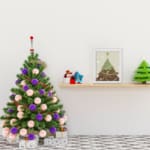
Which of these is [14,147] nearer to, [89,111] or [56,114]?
[56,114]

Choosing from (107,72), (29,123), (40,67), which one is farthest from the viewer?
(107,72)

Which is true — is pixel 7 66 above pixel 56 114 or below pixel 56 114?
above

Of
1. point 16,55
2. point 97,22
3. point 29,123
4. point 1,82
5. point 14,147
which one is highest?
point 97,22

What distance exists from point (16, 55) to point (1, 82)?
26 cm

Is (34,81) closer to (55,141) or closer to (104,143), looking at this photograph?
(55,141)

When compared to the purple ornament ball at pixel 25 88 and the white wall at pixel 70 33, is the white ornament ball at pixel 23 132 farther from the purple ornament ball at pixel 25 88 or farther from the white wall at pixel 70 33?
the white wall at pixel 70 33

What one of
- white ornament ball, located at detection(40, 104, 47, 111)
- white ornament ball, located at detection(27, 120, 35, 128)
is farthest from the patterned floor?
white ornament ball, located at detection(40, 104, 47, 111)

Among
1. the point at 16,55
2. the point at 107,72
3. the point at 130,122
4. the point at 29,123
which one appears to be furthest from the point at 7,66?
the point at 130,122

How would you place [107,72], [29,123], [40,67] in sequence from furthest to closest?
[107,72] → [40,67] → [29,123]

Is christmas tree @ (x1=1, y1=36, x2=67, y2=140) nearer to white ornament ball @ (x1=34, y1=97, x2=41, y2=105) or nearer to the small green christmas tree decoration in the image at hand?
white ornament ball @ (x1=34, y1=97, x2=41, y2=105)

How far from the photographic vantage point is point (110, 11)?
2.69 meters

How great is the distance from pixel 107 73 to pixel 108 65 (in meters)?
0.07

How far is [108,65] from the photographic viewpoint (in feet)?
8.73

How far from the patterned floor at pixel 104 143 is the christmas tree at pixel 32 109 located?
0.42 feet
